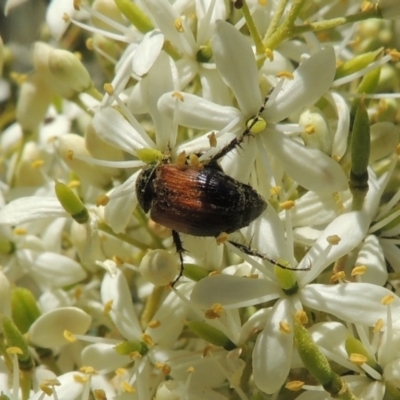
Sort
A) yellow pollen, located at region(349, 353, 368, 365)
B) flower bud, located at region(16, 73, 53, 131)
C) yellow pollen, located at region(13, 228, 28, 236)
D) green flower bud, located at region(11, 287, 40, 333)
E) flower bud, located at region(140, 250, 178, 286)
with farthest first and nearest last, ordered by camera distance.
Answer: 1. flower bud, located at region(16, 73, 53, 131)
2. yellow pollen, located at region(13, 228, 28, 236)
3. green flower bud, located at region(11, 287, 40, 333)
4. flower bud, located at region(140, 250, 178, 286)
5. yellow pollen, located at region(349, 353, 368, 365)

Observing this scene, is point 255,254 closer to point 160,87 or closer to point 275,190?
point 275,190

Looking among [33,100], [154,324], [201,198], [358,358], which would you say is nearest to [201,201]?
[201,198]

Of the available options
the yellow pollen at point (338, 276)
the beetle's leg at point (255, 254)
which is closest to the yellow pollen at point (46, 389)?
the beetle's leg at point (255, 254)

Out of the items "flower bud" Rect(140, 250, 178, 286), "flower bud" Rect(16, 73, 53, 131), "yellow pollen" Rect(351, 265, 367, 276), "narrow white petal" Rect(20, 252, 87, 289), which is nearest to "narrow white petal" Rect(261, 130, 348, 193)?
"yellow pollen" Rect(351, 265, 367, 276)

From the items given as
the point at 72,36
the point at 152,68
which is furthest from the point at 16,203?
the point at 72,36

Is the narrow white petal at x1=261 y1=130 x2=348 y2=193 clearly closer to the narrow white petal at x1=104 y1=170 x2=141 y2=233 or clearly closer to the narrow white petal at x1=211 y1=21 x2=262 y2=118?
the narrow white petal at x1=211 y1=21 x2=262 y2=118

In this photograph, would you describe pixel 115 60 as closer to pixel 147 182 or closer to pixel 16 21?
pixel 147 182

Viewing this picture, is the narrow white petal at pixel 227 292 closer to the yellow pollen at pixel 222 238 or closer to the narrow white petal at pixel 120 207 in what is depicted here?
the yellow pollen at pixel 222 238
